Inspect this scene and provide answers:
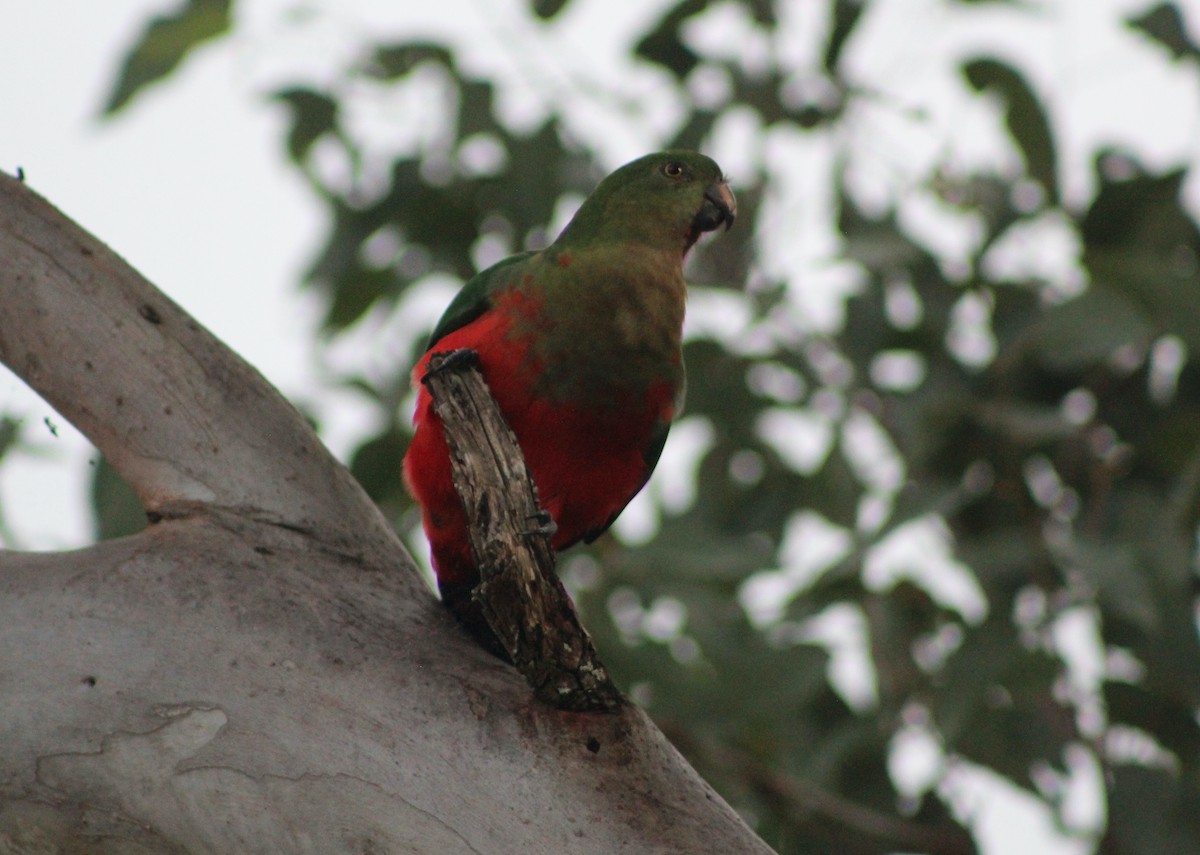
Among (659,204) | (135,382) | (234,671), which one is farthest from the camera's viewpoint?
(659,204)

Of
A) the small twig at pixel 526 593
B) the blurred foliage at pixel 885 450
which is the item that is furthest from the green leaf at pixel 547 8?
the small twig at pixel 526 593

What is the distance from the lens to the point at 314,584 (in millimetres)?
2195

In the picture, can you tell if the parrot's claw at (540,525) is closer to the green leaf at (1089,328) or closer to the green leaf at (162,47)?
the green leaf at (1089,328)

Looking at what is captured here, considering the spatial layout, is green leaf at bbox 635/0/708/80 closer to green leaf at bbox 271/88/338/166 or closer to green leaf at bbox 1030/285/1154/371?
green leaf at bbox 271/88/338/166

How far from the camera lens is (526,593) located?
204cm

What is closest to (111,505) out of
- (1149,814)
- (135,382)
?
(135,382)

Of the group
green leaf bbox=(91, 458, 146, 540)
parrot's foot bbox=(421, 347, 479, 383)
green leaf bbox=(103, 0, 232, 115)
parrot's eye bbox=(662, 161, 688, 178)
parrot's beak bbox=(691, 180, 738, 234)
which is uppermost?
green leaf bbox=(103, 0, 232, 115)

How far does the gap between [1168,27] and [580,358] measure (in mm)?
2362

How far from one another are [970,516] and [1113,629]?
1.87 ft

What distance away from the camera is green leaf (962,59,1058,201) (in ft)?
13.0

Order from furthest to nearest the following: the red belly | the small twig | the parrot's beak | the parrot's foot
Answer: the parrot's beak < the red belly < the parrot's foot < the small twig

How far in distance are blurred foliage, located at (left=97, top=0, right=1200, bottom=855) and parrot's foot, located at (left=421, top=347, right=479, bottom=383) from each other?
48.0 inches

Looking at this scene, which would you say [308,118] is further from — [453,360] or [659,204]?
[453,360]

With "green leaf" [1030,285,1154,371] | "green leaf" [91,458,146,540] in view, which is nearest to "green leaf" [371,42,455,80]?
"green leaf" [91,458,146,540]
